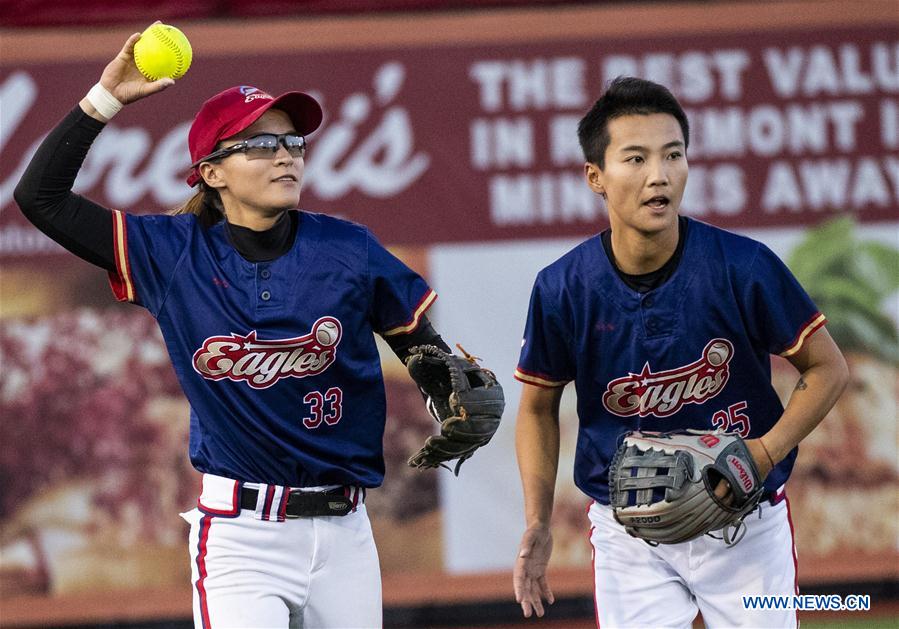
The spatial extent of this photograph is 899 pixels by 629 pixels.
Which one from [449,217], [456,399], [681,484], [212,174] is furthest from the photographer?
[449,217]

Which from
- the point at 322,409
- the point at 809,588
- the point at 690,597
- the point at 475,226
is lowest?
the point at 809,588

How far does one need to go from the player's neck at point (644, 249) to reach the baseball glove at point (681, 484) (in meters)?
0.47

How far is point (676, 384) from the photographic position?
3.29 m

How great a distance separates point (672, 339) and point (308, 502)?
3.33 feet

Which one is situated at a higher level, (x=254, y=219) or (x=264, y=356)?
(x=254, y=219)

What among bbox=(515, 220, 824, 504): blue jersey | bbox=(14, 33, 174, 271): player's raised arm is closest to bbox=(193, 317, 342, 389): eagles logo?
bbox=(14, 33, 174, 271): player's raised arm

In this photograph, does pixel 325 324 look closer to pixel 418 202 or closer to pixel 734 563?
pixel 734 563

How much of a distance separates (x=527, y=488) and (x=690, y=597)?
0.52 metres

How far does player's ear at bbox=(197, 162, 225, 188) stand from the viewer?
3352mm

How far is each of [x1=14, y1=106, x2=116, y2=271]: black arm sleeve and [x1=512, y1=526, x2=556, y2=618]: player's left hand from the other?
1.30 m

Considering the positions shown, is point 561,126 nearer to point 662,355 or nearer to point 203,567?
point 662,355

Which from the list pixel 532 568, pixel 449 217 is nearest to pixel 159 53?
pixel 532 568

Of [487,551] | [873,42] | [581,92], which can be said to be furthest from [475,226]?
[873,42]

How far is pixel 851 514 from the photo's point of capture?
20.4 ft
